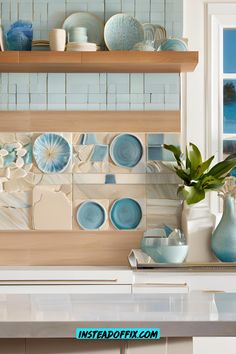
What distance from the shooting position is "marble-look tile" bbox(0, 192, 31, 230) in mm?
4273

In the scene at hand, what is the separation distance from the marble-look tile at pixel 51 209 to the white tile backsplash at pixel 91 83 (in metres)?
0.50

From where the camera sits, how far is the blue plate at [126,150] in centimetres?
430

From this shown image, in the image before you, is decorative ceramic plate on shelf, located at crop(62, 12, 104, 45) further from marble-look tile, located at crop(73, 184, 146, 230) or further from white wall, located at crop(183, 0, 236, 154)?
marble-look tile, located at crop(73, 184, 146, 230)

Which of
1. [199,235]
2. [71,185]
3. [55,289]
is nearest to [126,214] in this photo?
[71,185]

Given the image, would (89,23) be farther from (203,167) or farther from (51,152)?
(203,167)

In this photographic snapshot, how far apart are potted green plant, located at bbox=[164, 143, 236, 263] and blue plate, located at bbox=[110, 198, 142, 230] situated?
0.27m

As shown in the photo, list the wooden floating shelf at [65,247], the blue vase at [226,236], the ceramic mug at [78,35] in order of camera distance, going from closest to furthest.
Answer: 1. the blue vase at [226,236]
2. the ceramic mug at [78,35]
3. the wooden floating shelf at [65,247]

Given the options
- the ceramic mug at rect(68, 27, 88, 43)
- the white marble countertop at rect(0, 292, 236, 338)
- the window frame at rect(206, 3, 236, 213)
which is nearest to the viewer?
the white marble countertop at rect(0, 292, 236, 338)

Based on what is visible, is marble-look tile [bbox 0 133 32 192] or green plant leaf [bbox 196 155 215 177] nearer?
green plant leaf [bbox 196 155 215 177]

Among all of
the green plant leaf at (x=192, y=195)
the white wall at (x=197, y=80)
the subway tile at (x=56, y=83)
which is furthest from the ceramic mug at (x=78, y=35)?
the green plant leaf at (x=192, y=195)

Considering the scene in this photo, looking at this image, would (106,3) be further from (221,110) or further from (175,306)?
(175,306)

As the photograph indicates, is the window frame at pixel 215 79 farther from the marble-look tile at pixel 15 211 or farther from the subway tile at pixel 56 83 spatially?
the marble-look tile at pixel 15 211

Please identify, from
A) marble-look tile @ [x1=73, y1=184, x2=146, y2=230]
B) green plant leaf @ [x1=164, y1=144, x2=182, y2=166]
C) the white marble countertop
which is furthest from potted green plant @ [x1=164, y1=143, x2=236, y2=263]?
the white marble countertop

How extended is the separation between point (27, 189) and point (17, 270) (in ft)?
1.79
